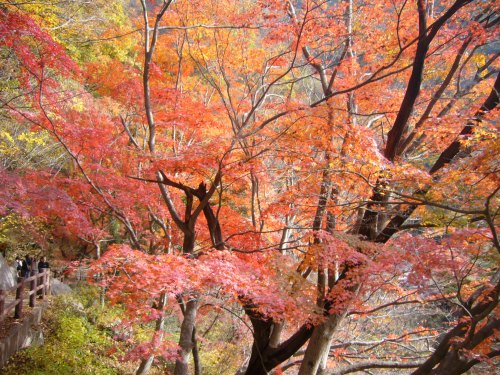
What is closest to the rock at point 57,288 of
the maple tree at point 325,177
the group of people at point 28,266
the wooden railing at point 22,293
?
the group of people at point 28,266

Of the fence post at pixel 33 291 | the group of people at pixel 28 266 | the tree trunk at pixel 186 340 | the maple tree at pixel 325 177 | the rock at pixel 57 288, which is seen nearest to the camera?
the maple tree at pixel 325 177

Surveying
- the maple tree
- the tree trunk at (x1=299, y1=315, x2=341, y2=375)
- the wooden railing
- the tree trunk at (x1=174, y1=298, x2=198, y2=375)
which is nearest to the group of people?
the wooden railing

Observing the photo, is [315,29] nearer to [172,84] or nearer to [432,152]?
[432,152]

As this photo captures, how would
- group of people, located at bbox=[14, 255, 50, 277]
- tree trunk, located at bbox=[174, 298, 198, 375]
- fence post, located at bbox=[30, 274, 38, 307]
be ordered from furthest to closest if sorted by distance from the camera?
group of people, located at bbox=[14, 255, 50, 277] → fence post, located at bbox=[30, 274, 38, 307] → tree trunk, located at bbox=[174, 298, 198, 375]

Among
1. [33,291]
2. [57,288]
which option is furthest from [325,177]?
[57,288]

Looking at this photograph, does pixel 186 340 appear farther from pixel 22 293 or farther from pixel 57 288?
pixel 57 288

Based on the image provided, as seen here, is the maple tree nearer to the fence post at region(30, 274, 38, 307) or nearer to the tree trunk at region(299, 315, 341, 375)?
the tree trunk at region(299, 315, 341, 375)

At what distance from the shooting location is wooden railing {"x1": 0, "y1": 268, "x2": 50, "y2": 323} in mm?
6827

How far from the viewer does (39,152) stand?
13.4 metres

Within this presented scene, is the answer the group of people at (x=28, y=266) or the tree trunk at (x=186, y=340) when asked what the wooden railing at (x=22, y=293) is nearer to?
the group of people at (x=28, y=266)

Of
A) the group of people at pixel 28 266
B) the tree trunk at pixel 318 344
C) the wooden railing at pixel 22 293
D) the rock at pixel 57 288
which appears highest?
the group of people at pixel 28 266

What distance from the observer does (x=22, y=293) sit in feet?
25.7

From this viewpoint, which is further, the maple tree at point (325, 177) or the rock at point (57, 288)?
the rock at point (57, 288)

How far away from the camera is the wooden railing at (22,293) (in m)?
6.83
